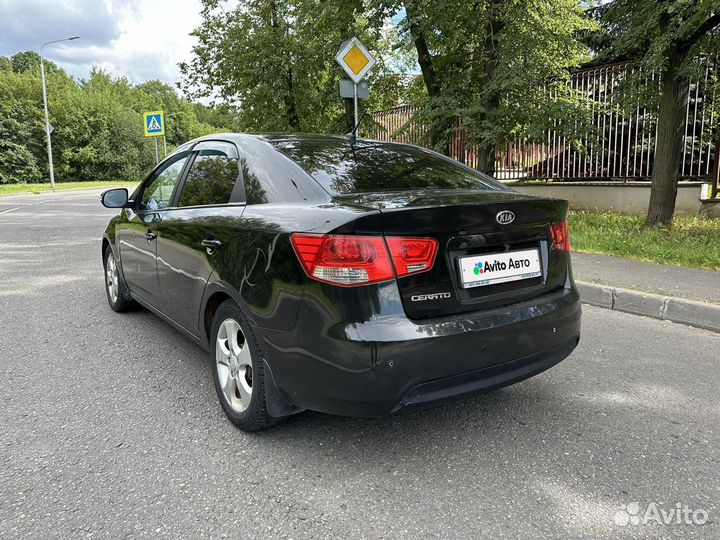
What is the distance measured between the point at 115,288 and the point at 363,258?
3.56 metres

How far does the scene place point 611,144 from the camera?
1205 centimetres

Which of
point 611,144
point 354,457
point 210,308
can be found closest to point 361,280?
point 354,457

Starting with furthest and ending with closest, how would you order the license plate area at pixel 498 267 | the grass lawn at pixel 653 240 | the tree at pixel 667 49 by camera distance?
the tree at pixel 667 49 < the grass lawn at pixel 653 240 < the license plate area at pixel 498 267

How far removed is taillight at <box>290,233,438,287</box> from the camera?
7.22 ft

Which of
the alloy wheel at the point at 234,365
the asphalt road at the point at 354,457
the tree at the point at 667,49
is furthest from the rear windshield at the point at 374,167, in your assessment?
the tree at the point at 667,49

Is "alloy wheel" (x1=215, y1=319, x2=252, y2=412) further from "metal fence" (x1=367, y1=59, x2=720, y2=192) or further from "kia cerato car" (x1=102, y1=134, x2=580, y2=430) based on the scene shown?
"metal fence" (x1=367, y1=59, x2=720, y2=192)

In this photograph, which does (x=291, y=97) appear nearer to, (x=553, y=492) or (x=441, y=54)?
(x=441, y=54)

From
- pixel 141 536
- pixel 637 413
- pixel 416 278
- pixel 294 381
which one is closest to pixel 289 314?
pixel 294 381

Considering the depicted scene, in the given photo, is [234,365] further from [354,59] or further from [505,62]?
[505,62]

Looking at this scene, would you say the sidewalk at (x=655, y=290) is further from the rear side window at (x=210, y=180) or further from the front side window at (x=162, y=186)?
the front side window at (x=162, y=186)

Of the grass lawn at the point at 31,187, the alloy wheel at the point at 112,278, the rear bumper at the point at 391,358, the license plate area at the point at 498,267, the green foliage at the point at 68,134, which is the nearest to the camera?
the rear bumper at the point at 391,358

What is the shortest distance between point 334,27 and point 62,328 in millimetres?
10969

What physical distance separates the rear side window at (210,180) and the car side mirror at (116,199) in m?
1.04

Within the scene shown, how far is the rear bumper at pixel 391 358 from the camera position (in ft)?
7.16
